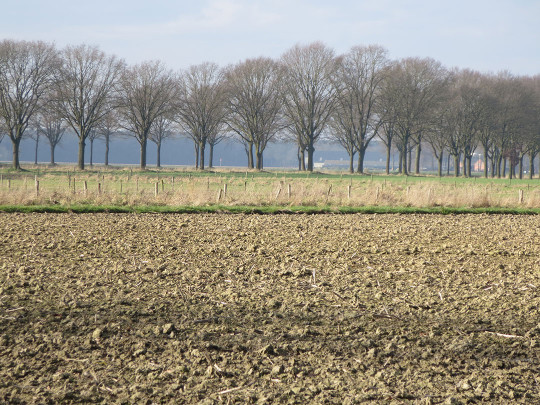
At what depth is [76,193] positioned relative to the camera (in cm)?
2372

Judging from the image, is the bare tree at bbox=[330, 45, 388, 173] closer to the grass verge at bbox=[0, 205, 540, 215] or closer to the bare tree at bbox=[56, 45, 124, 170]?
the bare tree at bbox=[56, 45, 124, 170]

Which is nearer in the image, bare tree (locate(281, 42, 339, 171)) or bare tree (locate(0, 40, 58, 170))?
bare tree (locate(0, 40, 58, 170))

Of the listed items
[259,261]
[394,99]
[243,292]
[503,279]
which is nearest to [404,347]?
[243,292]

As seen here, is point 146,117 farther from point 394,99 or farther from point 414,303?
point 414,303

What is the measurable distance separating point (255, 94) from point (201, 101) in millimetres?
6317

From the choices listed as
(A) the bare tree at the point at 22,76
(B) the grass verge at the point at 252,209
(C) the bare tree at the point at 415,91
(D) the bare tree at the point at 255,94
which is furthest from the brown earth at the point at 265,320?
(D) the bare tree at the point at 255,94

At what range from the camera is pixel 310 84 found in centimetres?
6178

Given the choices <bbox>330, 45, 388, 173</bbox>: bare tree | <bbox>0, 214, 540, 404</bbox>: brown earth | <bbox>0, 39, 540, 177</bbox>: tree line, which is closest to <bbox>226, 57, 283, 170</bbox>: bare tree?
<bbox>0, 39, 540, 177</bbox>: tree line

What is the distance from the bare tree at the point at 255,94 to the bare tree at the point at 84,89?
39.1 ft

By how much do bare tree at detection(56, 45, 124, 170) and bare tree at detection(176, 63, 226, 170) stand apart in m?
8.01

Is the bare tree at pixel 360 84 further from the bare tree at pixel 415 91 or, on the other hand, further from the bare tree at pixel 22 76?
the bare tree at pixel 22 76

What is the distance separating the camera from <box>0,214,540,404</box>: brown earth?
566 centimetres

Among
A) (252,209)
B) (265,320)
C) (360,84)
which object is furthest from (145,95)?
(265,320)

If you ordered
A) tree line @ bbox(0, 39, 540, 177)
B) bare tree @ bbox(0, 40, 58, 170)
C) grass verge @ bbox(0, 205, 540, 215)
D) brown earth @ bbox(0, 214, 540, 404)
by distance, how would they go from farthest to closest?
tree line @ bbox(0, 39, 540, 177), bare tree @ bbox(0, 40, 58, 170), grass verge @ bbox(0, 205, 540, 215), brown earth @ bbox(0, 214, 540, 404)
